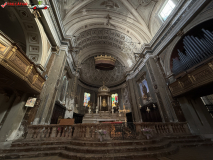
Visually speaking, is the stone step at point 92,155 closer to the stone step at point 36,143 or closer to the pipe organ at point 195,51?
the stone step at point 36,143

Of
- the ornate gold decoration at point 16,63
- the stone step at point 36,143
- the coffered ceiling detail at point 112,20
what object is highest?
the coffered ceiling detail at point 112,20

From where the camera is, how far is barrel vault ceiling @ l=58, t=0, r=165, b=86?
9445 mm

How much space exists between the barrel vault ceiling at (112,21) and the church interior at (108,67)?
0.10 metres

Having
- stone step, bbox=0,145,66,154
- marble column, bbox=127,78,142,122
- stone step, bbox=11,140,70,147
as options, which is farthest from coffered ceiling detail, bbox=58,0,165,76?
stone step, bbox=0,145,66,154

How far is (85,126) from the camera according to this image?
450cm

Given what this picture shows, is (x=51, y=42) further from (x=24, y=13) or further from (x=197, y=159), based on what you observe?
(x=197, y=159)

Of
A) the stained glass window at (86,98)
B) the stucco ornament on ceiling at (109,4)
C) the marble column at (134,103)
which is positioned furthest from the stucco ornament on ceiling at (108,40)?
the stained glass window at (86,98)

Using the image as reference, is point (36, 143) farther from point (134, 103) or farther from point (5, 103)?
point (134, 103)

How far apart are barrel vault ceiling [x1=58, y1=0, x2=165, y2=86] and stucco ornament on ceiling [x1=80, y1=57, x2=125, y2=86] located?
298 cm

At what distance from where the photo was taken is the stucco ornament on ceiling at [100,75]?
16983mm

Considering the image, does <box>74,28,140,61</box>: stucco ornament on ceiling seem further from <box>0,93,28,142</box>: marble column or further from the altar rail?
the altar rail

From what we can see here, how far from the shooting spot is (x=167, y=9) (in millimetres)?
8359

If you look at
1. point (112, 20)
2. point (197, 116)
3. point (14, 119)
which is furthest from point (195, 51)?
point (14, 119)

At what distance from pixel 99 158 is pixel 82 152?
0.79m
